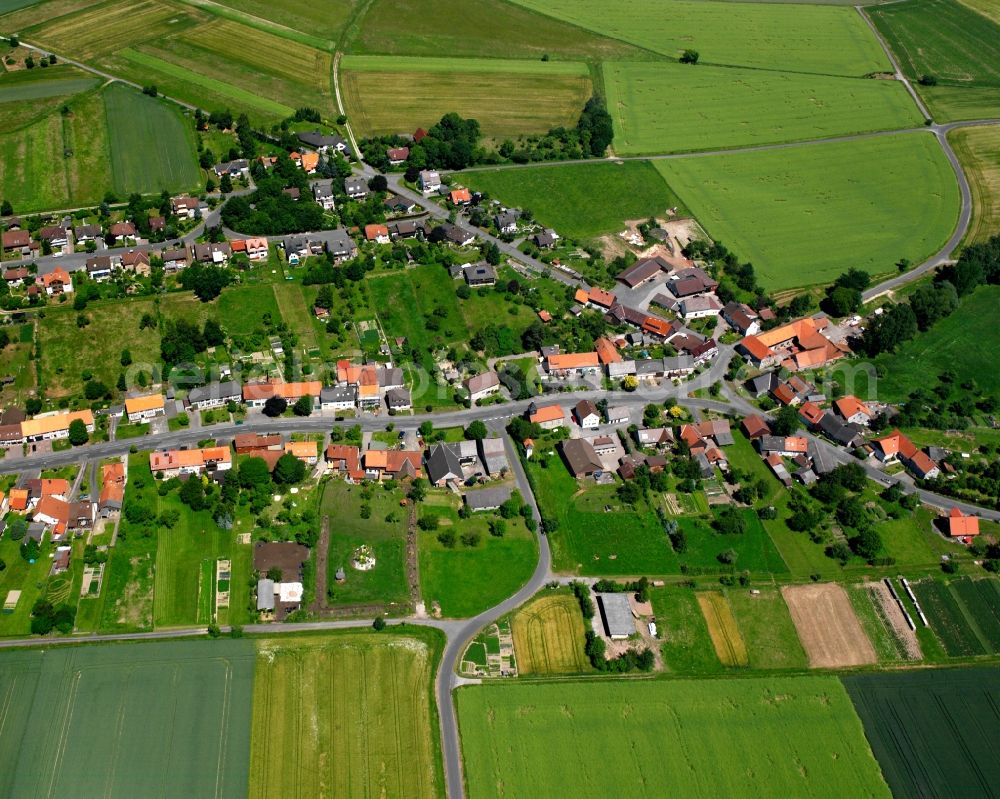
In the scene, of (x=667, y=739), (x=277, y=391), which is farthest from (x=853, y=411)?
(x=277, y=391)

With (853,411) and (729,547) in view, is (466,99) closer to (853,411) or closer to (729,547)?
(853,411)

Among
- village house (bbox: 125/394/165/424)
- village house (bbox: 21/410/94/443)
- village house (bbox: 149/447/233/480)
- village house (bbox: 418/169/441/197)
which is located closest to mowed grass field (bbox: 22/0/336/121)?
village house (bbox: 418/169/441/197)

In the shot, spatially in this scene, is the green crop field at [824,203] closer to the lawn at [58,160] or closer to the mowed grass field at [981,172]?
the mowed grass field at [981,172]

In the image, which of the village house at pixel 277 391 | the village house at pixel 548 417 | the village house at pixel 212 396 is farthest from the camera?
the village house at pixel 277 391

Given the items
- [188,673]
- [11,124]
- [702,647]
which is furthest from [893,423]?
[11,124]

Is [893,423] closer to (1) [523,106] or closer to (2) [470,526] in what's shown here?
(2) [470,526]

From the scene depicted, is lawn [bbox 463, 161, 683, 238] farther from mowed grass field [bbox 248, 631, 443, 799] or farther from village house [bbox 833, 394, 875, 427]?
mowed grass field [bbox 248, 631, 443, 799]

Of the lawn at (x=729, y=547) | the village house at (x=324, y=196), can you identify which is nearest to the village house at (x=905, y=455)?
the lawn at (x=729, y=547)
